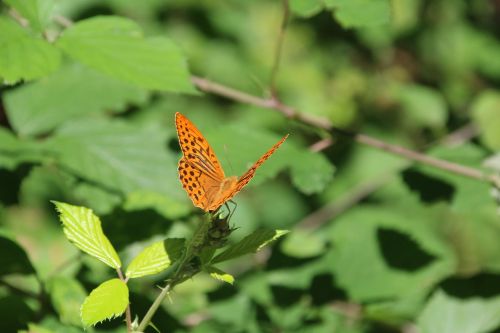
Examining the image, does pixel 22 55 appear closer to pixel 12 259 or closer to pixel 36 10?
pixel 36 10

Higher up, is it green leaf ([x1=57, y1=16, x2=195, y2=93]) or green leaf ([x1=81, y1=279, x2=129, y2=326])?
green leaf ([x1=57, y1=16, x2=195, y2=93])

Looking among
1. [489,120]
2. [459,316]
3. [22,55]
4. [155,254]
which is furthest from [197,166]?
[489,120]

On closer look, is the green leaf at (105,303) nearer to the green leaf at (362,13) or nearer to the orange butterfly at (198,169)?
the orange butterfly at (198,169)

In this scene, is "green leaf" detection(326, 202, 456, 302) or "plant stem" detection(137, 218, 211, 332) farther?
"green leaf" detection(326, 202, 456, 302)

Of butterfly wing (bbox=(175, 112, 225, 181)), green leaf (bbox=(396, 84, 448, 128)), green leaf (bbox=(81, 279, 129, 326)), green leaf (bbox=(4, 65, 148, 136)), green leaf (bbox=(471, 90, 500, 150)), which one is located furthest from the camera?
green leaf (bbox=(396, 84, 448, 128))

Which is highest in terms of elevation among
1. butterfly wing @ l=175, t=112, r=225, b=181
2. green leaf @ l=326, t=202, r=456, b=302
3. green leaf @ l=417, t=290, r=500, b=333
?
butterfly wing @ l=175, t=112, r=225, b=181

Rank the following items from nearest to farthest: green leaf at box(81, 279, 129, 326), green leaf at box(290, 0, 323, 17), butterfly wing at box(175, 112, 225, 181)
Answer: green leaf at box(81, 279, 129, 326)
butterfly wing at box(175, 112, 225, 181)
green leaf at box(290, 0, 323, 17)

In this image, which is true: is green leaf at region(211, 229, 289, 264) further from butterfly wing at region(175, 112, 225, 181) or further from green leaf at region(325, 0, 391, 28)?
green leaf at region(325, 0, 391, 28)

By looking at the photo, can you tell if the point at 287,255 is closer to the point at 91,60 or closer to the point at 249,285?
the point at 249,285

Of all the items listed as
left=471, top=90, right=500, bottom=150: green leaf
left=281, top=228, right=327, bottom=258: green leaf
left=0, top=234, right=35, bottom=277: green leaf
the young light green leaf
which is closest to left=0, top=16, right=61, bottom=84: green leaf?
left=0, top=234, right=35, bottom=277: green leaf

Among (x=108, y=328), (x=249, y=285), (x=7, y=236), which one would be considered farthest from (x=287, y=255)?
(x=7, y=236)
